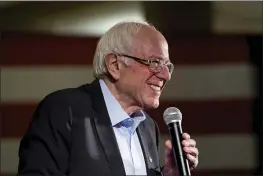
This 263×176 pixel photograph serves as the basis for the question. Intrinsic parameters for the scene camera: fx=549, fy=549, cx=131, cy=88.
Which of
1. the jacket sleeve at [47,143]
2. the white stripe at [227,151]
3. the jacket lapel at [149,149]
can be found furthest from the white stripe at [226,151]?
the jacket sleeve at [47,143]

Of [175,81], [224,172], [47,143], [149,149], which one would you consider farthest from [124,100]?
[224,172]

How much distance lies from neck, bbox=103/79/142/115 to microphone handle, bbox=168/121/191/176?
0.22 meters

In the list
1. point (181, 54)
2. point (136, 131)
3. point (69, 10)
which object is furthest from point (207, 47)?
point (136, 131)

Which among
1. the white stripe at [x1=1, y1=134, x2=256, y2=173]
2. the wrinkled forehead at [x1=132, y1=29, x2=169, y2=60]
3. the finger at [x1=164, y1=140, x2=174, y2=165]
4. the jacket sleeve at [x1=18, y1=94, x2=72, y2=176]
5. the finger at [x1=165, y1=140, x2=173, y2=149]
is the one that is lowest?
the white stripe at [x1=1, y1=134, x2=256, y2=173]

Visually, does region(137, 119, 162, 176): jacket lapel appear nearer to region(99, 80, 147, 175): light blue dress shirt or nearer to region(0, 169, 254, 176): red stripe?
region(99, 80, 147, 175): light blue dress shirt

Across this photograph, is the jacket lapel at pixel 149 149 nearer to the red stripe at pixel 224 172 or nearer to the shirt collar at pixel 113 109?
the shirt collar at pixel 113 109

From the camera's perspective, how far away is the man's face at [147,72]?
→ 4.44ft

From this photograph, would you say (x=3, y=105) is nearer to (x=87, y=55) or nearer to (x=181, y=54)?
(x=87, y=55)

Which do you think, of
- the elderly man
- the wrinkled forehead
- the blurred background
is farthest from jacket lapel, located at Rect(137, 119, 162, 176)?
the blurred background

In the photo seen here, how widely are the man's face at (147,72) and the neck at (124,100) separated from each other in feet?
0.08

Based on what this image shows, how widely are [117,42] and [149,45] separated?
3.4 inches

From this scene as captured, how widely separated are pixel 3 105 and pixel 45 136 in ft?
4.46

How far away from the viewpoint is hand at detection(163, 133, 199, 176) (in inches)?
47.2

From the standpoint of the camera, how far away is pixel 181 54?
8.55 ft
